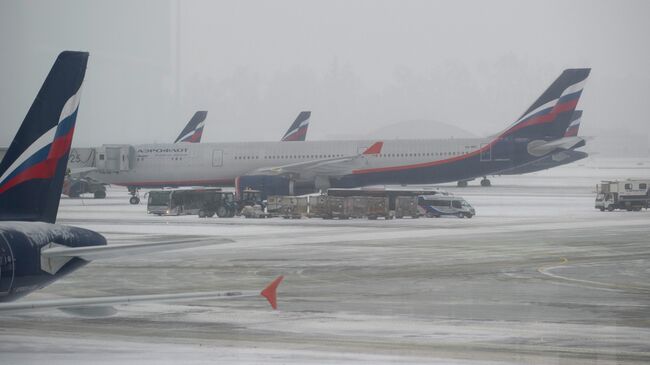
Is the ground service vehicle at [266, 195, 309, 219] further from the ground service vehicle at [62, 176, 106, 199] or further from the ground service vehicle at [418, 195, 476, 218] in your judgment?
the ground service vehicle at [62, 176, 106, 199]

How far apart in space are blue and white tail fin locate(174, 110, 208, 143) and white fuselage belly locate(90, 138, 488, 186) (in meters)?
31.4

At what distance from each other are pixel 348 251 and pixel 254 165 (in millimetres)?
47505

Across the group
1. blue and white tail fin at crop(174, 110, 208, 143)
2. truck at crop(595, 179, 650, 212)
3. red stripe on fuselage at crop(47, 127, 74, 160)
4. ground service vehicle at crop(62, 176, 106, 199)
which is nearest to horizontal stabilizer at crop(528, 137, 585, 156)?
truck at crop(595, 179, 650, 212)

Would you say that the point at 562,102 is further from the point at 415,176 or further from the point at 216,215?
the point at 216,215

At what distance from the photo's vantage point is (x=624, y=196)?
8106cm

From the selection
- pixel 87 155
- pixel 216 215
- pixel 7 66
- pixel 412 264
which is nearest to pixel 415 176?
pixel 216 215

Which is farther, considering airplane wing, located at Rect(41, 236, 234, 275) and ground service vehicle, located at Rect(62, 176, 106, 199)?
ground service vehicle, located at Rect(62, 176, 106, 199)

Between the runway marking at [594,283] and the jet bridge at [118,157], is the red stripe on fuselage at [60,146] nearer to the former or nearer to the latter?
the runway marking at [594,283]

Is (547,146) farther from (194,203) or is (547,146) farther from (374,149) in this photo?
(194,203)

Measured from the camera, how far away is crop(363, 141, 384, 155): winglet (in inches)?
3406

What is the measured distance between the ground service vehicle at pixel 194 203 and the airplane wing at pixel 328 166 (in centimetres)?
1164

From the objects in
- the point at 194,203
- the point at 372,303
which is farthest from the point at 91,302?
the point at 194,203

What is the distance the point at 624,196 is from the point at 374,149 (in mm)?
20984

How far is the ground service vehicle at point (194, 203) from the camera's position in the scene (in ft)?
244
